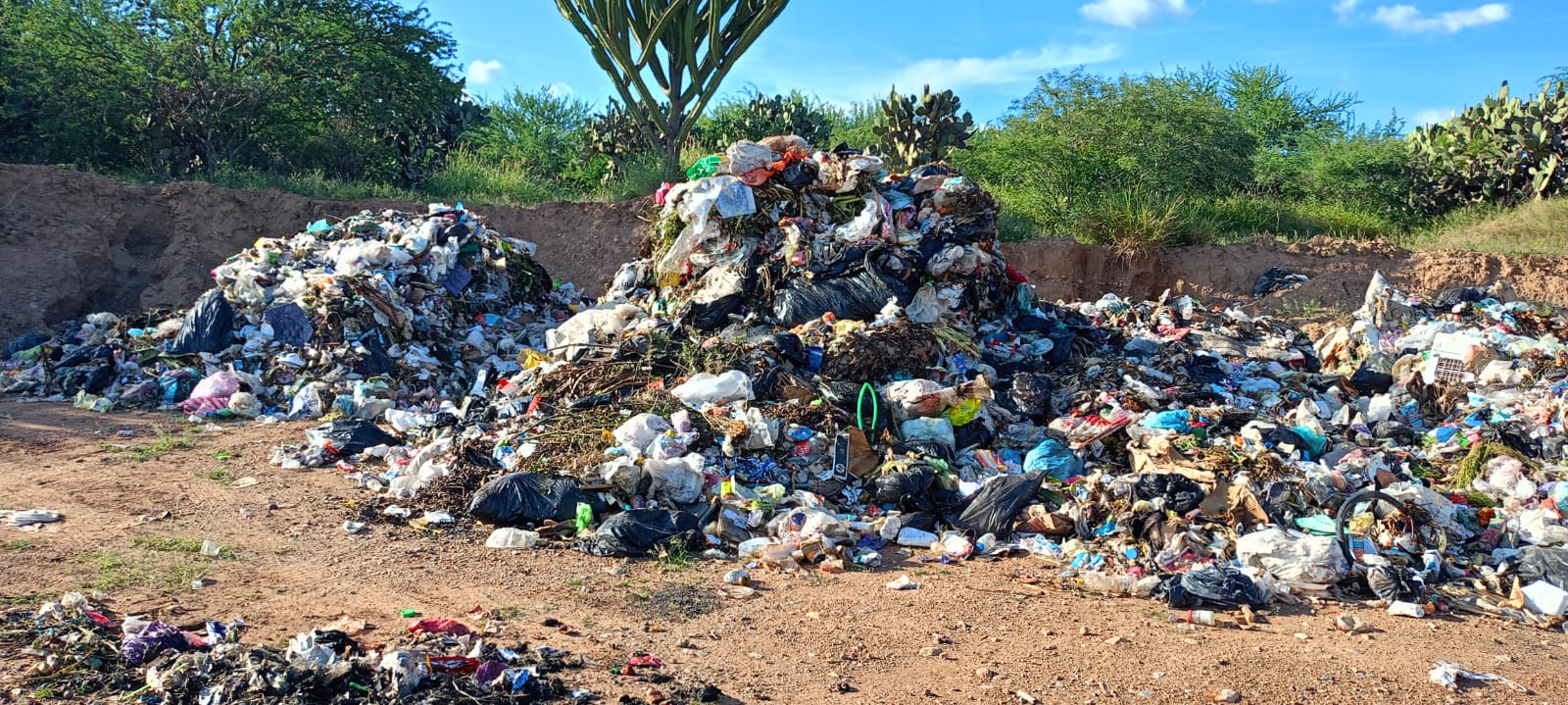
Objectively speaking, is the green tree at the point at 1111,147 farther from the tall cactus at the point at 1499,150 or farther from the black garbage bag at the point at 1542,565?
the black garbage bag at the point at 1542,565

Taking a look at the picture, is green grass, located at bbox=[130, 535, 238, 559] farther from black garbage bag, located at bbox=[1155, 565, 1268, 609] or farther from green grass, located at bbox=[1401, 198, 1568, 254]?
green grass, located at bbox=[1401, 198, 1568, 254]

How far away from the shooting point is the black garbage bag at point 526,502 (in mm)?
4562

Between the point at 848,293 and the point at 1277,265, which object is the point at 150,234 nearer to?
the point at 848,293

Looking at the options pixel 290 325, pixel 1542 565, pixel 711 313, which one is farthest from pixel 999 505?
pixel 290 325

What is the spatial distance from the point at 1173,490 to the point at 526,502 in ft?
9.31

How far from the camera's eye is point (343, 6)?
13438 millimetres

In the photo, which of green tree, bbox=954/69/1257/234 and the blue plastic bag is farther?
green tree, bbox=954/69/1257/234

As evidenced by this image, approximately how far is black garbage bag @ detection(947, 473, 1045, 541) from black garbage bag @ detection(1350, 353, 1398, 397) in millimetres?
3464

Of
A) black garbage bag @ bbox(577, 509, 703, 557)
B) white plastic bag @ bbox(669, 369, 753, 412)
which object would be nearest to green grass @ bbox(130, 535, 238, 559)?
black garbage bag @ bbox(577, 509, 703, 557)

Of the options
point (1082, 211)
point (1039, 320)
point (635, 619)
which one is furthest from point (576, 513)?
point (1082, 211)

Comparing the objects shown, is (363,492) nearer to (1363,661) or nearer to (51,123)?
(1363,661)

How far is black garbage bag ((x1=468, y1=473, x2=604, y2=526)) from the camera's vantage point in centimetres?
456

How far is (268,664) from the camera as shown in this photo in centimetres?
278

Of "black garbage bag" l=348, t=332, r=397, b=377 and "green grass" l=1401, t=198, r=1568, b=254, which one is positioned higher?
"green grass" l=1401, t=198, r=1568, b=254
